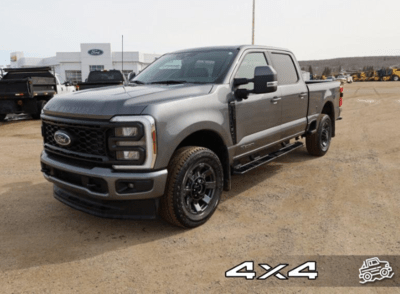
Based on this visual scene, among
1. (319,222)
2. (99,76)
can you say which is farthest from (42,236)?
(99,76)

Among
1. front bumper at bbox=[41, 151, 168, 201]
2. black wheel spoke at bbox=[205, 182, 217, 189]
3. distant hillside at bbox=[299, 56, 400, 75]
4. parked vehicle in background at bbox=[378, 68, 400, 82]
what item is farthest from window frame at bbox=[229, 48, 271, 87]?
distant hillside at bbox=[299, 56, 400, 75]

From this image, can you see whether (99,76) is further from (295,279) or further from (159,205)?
(295,279)

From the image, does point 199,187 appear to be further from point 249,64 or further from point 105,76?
Result: point 105,76

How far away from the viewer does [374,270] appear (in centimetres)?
285

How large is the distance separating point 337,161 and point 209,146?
10.8 ft

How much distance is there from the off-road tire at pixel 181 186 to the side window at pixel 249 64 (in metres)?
1.19

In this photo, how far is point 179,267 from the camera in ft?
9.70

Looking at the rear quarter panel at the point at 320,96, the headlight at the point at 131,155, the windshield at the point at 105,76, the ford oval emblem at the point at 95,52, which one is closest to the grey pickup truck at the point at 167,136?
the headlight at the point at 131,155

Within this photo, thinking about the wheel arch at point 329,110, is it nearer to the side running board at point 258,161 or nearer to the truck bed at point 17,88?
the side running board at point 258,161

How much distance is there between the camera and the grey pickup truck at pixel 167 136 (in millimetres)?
3143

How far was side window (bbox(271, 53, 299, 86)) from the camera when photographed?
519 centimetres

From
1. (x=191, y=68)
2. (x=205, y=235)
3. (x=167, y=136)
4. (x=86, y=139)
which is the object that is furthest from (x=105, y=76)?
(x=205, y=235)

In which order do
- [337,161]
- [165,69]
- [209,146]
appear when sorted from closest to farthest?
[209,146] → [165,69] → [337,161]

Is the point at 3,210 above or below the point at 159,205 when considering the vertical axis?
below
